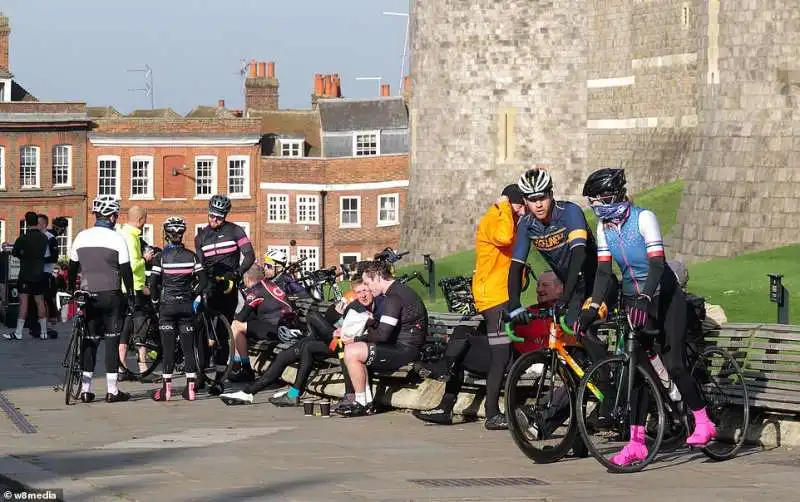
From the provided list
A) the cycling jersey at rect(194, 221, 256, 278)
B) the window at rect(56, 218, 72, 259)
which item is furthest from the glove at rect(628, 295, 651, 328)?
the window at rect(56, 218, 72, 259)

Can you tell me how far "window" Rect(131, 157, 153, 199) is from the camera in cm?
7850

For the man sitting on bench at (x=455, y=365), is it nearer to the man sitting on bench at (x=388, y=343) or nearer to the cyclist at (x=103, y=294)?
the man sitting on bench at (x=388, y=343)

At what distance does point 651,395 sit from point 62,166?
68395 mm

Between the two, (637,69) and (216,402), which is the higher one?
(637,69)

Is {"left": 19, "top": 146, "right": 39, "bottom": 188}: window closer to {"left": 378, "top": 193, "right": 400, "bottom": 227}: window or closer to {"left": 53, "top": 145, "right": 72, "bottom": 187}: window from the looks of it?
{"left": 53, "top": 145, "right": 72, "bottom": 187}: window

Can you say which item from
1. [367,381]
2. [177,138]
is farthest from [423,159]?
[177,138]

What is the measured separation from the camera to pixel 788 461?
1086cm

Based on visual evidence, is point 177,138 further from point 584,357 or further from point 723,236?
point 584,357

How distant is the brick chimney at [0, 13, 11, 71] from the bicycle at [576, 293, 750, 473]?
2932 inches

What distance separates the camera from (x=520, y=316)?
36.6 feet

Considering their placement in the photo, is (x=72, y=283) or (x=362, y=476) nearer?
(x=362, y=476)

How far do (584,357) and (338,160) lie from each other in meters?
70.2

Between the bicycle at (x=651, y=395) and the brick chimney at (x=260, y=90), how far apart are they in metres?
77.2

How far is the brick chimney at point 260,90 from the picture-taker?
88188 mm
